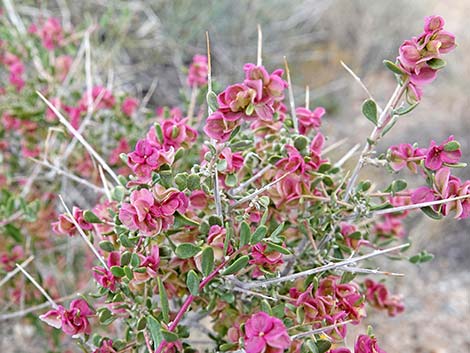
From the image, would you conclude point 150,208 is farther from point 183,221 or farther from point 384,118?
point 384,118

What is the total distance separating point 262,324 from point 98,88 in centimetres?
97

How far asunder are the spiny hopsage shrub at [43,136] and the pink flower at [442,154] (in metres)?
0.66

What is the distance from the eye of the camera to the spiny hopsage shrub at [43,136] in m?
1.41

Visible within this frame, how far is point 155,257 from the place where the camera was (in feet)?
2.77

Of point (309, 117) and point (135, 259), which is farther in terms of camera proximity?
point (309, 117)

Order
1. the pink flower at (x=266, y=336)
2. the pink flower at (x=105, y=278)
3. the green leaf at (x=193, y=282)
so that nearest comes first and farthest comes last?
the pink flower at (x=266, y=336), the green leaf at (x=193, y=282), the pink flower at (x=105, y=278)

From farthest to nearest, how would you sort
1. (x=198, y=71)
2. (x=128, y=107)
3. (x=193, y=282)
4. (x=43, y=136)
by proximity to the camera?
(x=43, y=136), (x=128, y=107), (x=198, y=71), (x=193, y=282)

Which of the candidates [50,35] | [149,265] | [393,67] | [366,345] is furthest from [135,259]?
[50,35]

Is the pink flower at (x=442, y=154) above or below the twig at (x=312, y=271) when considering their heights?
above

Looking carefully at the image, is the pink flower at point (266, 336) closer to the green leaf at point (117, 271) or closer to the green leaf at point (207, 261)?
the green leaf at point (207, 261)

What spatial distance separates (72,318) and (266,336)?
35 centimetres

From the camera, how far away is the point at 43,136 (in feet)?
5.32

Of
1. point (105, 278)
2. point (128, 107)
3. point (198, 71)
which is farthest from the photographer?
point (128, 107)

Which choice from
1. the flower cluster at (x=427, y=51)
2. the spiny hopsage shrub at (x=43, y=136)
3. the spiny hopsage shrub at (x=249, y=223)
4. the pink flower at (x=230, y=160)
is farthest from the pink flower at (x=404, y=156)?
the spiny hopsage shrub at (x=43, y=136)
